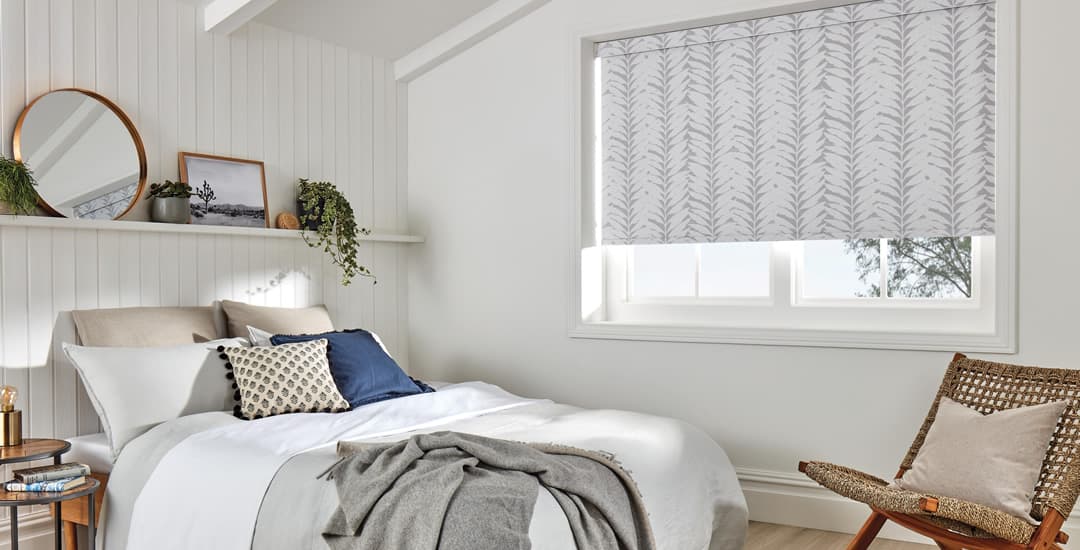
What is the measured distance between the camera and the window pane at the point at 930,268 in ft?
11.6

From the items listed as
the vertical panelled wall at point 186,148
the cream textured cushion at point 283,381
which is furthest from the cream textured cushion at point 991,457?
the vertical panelled wall at point 186,148

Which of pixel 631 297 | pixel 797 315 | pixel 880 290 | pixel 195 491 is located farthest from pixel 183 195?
pixel 880 290

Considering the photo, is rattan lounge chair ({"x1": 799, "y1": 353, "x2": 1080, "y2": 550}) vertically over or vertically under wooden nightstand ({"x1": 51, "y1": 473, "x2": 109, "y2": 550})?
over

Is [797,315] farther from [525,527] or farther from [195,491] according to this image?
[195,491]

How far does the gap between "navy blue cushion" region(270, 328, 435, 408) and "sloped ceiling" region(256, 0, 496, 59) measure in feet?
5.15

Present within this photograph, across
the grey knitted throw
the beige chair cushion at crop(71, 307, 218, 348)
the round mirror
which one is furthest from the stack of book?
the round mirror

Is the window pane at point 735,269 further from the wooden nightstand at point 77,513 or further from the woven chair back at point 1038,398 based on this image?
the wooden nightstand at point 77,513

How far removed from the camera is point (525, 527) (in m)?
2.04

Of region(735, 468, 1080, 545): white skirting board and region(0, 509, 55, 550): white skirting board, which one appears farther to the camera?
region(735, 468, 1080, 545): white skirting board

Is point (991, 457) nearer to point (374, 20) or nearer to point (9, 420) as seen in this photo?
point (9, 420)

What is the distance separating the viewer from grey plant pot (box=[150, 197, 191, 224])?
11.2 feet

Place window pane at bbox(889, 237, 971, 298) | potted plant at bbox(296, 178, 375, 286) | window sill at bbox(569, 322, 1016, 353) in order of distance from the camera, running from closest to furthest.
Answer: window sill at bbox(569, 322, 1016, 353), window pane at bbox(889, 237, 971, 298), potted plant at bbox(296, 178, 375, 286)

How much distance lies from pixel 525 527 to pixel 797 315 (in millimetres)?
2206

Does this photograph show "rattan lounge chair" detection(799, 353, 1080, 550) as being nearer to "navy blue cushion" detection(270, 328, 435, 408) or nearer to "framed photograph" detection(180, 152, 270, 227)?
"navy blue cushion" detection(270, 328, 435, 408)
